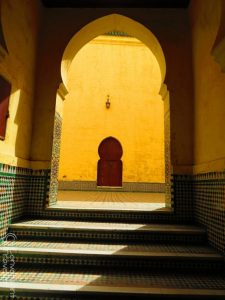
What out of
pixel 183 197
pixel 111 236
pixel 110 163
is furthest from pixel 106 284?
pixel 110 163

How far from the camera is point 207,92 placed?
10.7 feet

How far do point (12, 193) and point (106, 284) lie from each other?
1747 mm

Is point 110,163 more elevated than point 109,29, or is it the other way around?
point 109,29

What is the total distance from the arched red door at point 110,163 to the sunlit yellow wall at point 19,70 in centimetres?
636

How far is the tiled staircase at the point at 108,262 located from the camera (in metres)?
2.08

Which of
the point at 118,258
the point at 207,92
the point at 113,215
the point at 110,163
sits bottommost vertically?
the point at 118,258

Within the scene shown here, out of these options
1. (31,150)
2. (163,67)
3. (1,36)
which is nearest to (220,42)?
(163,67)

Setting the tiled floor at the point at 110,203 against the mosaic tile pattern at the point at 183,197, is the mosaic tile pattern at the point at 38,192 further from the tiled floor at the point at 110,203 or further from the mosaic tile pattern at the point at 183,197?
the mosaic tile pattern at the point at 183,197

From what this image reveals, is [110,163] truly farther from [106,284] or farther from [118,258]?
[106,284]

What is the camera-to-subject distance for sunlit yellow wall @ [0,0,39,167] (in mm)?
3035

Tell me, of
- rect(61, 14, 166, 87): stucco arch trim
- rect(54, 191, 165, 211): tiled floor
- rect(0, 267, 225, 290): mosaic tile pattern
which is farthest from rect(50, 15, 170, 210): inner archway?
rect(0, 267, 225, 290): mosaic tile pattern

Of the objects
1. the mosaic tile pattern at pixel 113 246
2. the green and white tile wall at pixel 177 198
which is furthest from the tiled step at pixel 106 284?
the green and white tile wall at pixel 177 198

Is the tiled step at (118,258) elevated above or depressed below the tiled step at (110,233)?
below

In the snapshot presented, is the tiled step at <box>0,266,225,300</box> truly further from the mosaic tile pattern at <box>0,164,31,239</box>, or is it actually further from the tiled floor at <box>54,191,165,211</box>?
the tiled floor at <box>54,191,165,211</box>
